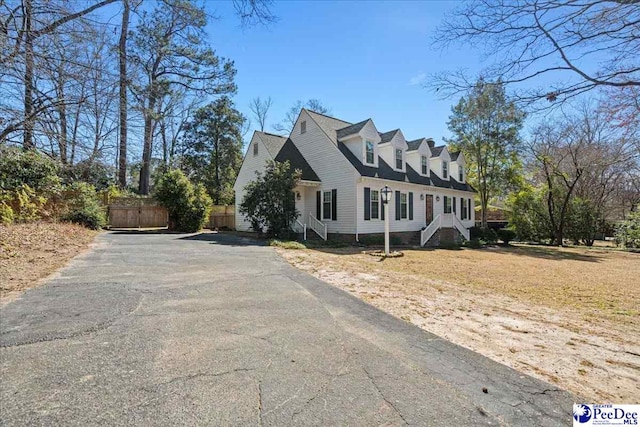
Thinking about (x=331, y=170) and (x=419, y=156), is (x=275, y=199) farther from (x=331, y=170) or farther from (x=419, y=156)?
(x=419, y=156)

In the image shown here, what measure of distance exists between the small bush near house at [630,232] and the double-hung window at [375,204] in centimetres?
1728

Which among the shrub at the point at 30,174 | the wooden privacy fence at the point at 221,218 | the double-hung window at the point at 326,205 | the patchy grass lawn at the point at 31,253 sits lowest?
the patchy grass lawn at the point at 31,253

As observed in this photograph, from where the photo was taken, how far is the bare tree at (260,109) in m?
36.8

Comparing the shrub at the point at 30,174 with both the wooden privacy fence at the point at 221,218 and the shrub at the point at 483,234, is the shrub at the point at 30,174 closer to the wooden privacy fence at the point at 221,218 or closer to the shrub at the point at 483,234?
the wooden privacy fence at the point at 221,218

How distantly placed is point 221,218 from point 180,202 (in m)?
5.66

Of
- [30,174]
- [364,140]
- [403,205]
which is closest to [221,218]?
[30,174]

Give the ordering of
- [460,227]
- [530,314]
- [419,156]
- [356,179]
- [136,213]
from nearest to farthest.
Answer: [530,314]
[356,179]
[136,213]
[419,156]
[460,227]

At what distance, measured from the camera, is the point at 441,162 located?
75.3 ft

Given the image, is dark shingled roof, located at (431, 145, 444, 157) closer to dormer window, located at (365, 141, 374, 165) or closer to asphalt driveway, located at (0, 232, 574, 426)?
dormer window, located at (365, 141, 374, 165)

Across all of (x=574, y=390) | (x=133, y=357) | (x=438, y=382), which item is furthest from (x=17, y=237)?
Result: (x=574, y=390)

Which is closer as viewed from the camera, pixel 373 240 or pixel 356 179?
pixel 356 179

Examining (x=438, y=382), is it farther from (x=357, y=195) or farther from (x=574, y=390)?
(x=357, y=195)

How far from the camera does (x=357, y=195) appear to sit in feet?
53.0

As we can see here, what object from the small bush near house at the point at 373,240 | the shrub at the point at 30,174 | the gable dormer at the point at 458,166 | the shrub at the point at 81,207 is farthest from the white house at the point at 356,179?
the shrub at the point at 30,174
